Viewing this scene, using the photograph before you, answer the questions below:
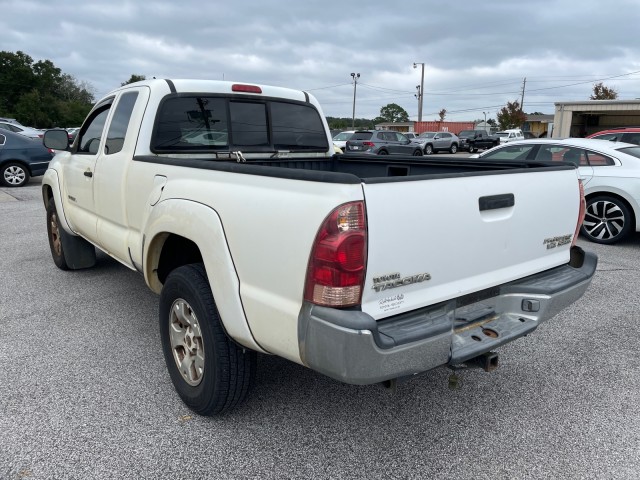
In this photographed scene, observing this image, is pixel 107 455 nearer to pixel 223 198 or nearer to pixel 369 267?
pixel 223 198

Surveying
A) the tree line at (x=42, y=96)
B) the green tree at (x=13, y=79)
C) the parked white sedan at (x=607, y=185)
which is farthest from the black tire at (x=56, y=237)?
the green tree at (x=13, y=79)

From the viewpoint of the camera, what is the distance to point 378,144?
24094 millimetres

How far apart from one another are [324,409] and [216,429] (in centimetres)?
65

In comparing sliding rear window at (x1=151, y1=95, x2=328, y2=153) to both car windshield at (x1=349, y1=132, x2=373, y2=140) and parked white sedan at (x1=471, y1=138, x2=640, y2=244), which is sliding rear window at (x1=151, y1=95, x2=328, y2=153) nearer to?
parked white sedan at (x1=471, y1=138, x2=640, y2=244)

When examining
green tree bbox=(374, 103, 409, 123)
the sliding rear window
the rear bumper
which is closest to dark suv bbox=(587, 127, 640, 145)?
the sliding rear window

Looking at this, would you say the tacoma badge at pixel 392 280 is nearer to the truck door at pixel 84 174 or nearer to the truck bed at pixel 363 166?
the truck bed at pixel 363 166

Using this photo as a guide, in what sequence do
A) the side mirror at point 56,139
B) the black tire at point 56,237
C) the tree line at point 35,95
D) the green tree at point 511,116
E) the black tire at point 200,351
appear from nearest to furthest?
the black tire at point 200,351 < the side mirror at point 56,139 < the black tire at point 56,237 < the tree line at point 35,95 < the green tree at point 511,116

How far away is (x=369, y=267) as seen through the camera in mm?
2039

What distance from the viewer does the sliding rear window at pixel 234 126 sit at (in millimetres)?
3719

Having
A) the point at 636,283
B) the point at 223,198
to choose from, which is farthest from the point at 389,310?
the point at 636,283

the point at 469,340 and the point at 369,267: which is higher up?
the point at 369,267

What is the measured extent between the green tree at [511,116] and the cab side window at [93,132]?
74476mm

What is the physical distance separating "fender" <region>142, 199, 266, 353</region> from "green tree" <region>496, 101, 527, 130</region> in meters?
75.9

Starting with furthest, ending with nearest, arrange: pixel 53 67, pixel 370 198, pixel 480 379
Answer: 1. pixel 53 67
2. pixel 480 379
3. pixel 370 198
